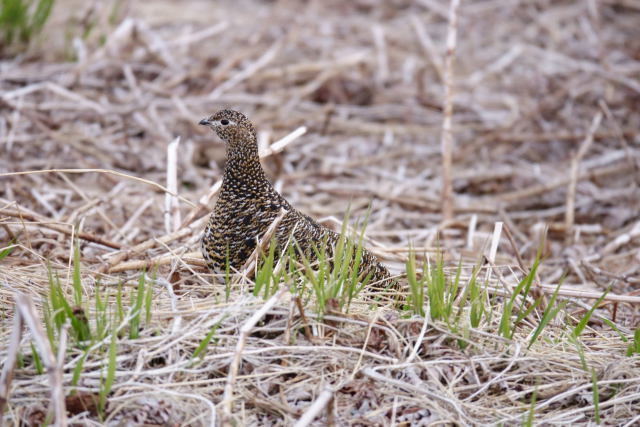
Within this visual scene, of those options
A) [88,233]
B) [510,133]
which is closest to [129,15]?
[510,133]

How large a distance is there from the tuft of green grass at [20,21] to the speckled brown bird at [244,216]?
14.9 ft

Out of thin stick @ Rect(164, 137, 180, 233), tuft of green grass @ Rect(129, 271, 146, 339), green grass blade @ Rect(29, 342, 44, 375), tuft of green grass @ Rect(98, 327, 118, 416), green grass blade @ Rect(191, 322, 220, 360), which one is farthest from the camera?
thin stick @ Rect(164, 137, 180, 233)

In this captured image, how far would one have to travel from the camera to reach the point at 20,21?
827 cm

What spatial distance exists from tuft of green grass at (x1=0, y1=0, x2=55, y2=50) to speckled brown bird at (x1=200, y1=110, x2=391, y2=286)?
14.9 feet

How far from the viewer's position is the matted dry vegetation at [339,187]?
3.49 metres

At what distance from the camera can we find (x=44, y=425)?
2.95 meters

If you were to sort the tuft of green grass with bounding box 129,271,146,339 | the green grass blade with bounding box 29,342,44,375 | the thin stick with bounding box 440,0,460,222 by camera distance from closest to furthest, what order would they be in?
the green grass blade with bounding box 29,342,44,375, the tuft of green grass with bounding box 129,271,146,339, the thin stick with bounding box 440,0,460,222

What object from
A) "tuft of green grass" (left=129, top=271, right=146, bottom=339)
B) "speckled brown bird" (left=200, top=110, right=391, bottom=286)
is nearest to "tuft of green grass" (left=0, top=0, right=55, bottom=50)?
"speckled brown bird" (left=200, top=110, right=391, bottom=286)

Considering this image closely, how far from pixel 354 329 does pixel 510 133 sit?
528cm

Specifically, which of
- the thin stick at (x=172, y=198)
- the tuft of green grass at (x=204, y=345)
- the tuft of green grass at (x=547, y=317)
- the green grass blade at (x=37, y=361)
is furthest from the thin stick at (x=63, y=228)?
the tuft of green grass at (x=547, y=317)

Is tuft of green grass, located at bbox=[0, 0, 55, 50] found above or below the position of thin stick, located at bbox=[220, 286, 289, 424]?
above

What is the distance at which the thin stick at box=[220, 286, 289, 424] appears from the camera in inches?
126

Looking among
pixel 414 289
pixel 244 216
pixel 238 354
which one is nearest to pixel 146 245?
pixel 244 216

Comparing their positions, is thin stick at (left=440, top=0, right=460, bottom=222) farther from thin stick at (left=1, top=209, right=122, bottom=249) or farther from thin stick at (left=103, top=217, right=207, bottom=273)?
thin stick at (left=1, top=209, right=122, bottom=249)
